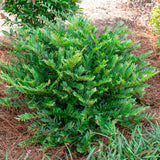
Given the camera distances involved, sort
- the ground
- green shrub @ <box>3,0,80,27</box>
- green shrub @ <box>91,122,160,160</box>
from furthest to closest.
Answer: green shrub @ <box>3,0,80,27</box> < the ground < green shrub @ <box>91,122,160,160</box>

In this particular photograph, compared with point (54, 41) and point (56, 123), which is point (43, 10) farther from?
point (56, 123)

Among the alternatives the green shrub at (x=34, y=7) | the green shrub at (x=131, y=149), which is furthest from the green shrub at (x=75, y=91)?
the green shrub at (x=34, y=7)

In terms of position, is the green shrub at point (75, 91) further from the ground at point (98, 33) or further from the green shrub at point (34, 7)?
the green shrub at point (34, 7)

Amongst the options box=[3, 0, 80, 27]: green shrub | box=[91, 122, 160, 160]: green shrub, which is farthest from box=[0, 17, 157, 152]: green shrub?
box=[3, 0, 80, 27]: green shrub

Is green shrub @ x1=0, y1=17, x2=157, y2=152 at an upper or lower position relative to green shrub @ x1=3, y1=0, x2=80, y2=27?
lower

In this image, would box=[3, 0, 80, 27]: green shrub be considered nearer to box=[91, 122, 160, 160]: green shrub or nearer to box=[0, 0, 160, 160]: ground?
box=[0, 0, 160, 160]: ground

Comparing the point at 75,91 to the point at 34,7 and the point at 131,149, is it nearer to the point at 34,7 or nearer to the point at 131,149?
the point at 131,149

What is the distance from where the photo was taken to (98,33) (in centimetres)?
365

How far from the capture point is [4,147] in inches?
72.6

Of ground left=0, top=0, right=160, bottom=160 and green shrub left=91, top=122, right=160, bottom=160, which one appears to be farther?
ground left=0, top=0, right=160, bottom=160

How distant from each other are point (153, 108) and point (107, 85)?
938 mm

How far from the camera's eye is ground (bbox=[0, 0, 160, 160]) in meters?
1.82

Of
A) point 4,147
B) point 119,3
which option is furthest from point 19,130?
point 119,3

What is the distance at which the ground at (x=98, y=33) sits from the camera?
5.98 feet
